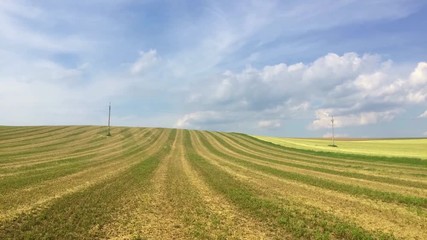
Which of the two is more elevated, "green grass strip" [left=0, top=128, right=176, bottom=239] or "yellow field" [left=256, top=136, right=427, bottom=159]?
"yellow field" [left=256, top=136, right=427, bottom=159]

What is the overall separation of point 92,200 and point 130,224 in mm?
4854

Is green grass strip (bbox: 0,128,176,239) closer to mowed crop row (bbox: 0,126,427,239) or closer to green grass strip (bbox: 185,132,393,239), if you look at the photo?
mowed crop row (bbox: 0,126,427,239)

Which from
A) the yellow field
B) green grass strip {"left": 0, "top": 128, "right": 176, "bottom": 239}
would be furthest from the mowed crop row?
the yellow field

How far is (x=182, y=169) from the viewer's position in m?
33.2

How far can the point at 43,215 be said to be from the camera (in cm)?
1524

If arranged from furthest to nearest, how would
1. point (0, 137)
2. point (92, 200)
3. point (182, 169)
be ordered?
point (0, 137)
point (182, 169)
point (92, 200)

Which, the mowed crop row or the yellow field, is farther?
the yellow field

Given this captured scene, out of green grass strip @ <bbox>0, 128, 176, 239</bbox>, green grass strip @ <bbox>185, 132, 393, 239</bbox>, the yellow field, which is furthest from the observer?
the yellow field

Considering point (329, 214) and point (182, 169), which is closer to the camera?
point (329, 214)

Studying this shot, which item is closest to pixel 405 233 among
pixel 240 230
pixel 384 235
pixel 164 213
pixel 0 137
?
pixel 384 235

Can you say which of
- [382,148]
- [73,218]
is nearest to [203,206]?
[73,218]

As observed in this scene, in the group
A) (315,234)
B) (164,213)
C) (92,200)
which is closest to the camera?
(315,234)

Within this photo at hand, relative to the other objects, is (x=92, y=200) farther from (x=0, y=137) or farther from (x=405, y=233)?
(x=0, y=137)

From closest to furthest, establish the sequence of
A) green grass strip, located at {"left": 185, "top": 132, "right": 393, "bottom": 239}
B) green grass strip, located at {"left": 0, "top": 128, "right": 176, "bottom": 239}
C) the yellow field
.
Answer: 1. green grass strip, located at {"left": 0, "top": 128, "right": 176, "bottom": 239}
2. green grass strip, located at {"left": 185, "top": 132, "right": 393, "bottom": 239}
3. the yellow field
